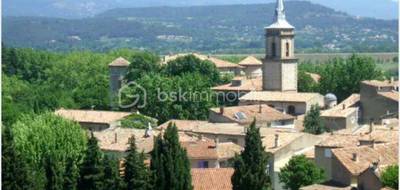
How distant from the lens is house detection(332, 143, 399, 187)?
28.1 metres

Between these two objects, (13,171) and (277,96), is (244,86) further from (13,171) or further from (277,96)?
(13,171)

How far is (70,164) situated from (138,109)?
26270 mm

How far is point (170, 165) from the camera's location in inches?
1027

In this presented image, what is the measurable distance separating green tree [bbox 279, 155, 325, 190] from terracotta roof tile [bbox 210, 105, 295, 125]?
1371cm

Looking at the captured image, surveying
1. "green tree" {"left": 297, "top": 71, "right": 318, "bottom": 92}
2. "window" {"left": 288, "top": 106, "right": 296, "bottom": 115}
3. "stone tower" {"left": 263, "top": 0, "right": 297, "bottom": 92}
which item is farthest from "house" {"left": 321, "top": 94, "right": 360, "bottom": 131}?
"green tree" {"left": 297, "top": 71, "right": 318, "bottom": 92}

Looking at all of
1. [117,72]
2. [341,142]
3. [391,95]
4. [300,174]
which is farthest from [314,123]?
[117,72]

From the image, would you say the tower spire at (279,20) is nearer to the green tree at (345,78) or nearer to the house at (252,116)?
the green tree at (345,78)

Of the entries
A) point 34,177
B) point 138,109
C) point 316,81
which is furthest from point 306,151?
point 316,81

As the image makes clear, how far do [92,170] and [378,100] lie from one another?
25.3 meters

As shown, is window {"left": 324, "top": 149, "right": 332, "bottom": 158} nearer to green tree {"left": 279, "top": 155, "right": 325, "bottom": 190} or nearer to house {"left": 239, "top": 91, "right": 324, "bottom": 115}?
green tree {"left": 279, "top": 155, "right": 325, "bottom": 190}

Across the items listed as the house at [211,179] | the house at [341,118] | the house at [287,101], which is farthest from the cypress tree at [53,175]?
the house at [287,101]

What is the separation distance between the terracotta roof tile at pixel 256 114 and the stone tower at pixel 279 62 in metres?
11.0

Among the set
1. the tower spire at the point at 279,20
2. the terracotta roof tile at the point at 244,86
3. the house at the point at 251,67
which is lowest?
the terracotta roof tile at the point at 244,86

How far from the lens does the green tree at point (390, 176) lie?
24320 mm
